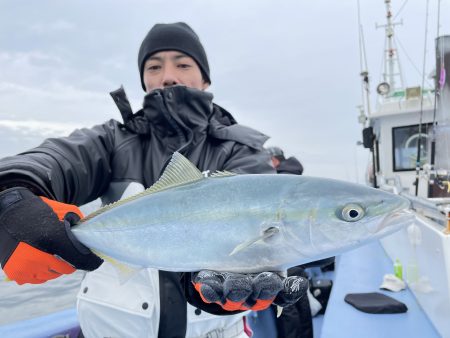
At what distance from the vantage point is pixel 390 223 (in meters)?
1.78

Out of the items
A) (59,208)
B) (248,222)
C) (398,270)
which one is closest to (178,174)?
(248,222)

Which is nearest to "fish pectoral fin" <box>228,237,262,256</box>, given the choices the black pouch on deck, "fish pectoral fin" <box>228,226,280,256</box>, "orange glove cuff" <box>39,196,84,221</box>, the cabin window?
"fish pectoral fin" <box>228,226,280,256</box>

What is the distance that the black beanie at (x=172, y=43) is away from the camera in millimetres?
3231

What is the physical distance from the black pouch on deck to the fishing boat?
1.06 feet

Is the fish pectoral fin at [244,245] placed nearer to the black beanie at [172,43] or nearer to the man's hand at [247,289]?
the man's hand at [247,289]

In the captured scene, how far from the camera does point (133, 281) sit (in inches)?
108

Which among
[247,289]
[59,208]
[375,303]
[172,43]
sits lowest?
[375,303]

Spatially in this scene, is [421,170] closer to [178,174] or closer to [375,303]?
[375,303]

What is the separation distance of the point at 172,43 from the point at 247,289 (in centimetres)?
221

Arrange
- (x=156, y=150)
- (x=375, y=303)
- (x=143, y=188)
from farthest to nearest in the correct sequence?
1. (x=375, y=303)
2. (x=156, y=150)
3. (x=143, y=188)

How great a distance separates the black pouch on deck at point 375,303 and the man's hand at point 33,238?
4.11 metres

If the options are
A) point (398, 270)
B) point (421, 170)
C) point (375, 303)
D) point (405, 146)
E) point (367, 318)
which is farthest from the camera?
point (405, 146)

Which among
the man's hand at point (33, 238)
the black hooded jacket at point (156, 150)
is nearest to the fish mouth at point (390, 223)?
the black hooded jacket at point (156, 150)

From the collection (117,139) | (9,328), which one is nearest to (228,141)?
(117,139)
